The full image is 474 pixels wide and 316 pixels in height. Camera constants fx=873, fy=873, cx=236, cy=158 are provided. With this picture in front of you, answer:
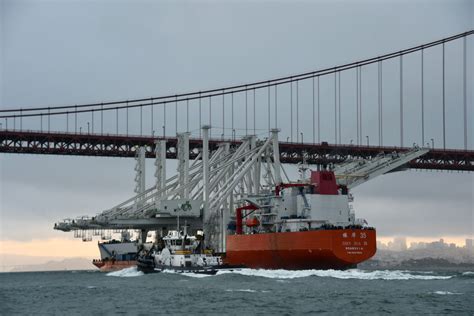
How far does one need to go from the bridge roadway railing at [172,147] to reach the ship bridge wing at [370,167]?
5259mm

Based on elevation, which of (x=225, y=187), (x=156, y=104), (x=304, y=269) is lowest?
(x=304, y=269)

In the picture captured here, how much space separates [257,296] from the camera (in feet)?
151

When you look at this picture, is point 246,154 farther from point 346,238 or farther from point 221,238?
point 346,238

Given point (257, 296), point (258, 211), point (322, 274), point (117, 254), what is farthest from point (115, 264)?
point (257, 296)

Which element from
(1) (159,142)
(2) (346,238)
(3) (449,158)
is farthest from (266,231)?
(3) (449,158)

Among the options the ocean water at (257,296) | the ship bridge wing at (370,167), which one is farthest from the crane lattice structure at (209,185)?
the ocean water at (257,296)

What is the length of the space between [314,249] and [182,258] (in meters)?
10.2

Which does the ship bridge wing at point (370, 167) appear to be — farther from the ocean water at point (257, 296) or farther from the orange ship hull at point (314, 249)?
the ocean water at point (257, 296)

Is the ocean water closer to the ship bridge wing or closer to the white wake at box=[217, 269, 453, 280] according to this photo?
the white wake at box=[217, 269, 453, 280]

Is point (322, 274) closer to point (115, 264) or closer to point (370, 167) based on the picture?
point (370, 167)

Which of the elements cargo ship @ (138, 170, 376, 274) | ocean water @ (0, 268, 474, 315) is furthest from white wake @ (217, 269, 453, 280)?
cargo ship @ (138, 170, 376, 274)

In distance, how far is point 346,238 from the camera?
63750mm

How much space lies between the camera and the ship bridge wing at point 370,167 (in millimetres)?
83812

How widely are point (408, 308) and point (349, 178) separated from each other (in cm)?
4350
